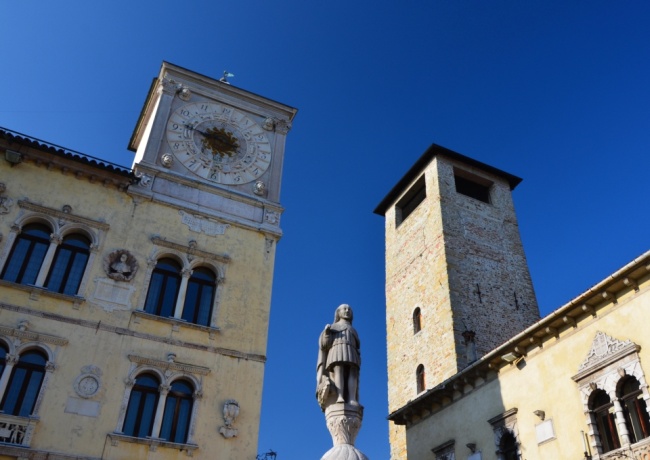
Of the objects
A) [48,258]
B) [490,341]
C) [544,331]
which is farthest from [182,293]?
[490,341]

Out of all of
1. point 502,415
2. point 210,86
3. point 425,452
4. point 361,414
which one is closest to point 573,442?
point 502,415

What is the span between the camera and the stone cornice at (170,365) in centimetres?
1398

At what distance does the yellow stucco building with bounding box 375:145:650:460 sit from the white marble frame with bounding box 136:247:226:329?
330 inches

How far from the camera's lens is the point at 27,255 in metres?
14.6

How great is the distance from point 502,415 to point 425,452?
423cm

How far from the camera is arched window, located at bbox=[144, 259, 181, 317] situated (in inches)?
600

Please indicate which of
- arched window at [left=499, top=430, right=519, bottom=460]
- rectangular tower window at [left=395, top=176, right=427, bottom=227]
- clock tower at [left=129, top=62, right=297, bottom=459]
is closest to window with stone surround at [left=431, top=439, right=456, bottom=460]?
arched window at [left=499, top=430, right=519, bottom=460]

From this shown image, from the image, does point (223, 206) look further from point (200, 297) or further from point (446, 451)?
point (446, 451)

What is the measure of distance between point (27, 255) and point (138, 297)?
292 centimetres

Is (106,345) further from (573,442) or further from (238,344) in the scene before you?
(573,442)

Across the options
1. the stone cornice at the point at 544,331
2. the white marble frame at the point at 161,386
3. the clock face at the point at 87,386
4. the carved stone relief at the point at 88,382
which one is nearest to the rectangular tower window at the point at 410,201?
the stone cornice at the point at 544,331

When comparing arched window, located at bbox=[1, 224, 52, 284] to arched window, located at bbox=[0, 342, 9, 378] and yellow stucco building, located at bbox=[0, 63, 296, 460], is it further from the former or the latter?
arched window, located at bbox=[0, 342, 9, 378]

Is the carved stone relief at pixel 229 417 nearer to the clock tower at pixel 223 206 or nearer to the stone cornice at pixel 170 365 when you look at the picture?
the clock tower at pixel 223 206

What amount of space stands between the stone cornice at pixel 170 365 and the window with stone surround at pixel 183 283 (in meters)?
1.17
